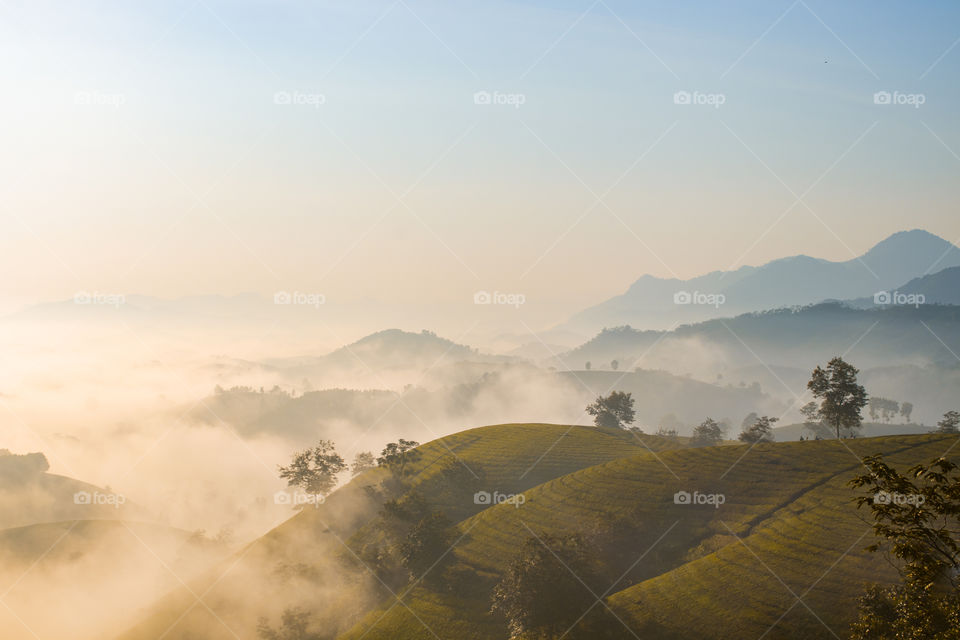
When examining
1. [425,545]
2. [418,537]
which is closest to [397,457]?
[418,537]

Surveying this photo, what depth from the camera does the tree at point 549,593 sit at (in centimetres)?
8150

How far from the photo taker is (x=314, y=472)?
526 feet

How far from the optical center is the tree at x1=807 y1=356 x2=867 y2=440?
456 ft

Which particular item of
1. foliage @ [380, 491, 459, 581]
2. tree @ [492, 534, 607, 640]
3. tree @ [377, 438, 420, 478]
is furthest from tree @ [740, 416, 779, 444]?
tree @ [492, 534, 607, 640]

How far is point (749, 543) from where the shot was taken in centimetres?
9244

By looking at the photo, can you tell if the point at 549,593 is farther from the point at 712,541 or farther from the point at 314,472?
the point at 314,472

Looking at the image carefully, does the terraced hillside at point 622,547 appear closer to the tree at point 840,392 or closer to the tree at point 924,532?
the tree at point 840,392

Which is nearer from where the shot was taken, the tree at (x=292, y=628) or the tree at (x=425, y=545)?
the tree at (x=292, y=628)

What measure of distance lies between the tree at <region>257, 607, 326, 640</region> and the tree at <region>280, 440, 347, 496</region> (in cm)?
5316

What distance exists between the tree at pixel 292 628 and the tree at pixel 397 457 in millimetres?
50340

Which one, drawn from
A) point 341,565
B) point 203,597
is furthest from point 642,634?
point 203,597

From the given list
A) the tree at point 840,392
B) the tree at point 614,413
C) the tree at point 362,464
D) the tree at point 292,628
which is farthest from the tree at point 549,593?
the tree at point 614,413

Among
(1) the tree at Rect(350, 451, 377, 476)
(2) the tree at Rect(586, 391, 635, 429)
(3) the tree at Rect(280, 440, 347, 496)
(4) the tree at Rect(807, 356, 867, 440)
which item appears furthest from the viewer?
(2) the tree at Rect(586, 391, 635, 429)

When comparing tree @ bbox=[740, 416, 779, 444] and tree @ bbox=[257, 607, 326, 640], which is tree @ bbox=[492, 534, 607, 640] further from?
tree @ bbox=[740, 416, 779, 444]
